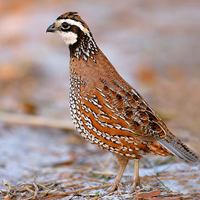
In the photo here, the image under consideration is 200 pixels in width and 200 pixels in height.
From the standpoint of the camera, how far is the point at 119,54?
557 inches

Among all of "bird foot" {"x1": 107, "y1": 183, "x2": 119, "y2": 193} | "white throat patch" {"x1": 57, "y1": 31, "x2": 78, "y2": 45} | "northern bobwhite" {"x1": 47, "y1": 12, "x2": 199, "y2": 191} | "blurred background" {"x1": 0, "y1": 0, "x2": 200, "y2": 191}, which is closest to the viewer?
"northern bobwhite" {"x1": 47, "y1": 12, "x2": 199, "y2": 191}

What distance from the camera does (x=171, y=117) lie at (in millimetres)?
8914

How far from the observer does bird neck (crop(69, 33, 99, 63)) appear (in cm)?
516

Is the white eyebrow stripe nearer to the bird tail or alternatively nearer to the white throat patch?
the white throat patch

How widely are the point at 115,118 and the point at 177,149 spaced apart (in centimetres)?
74

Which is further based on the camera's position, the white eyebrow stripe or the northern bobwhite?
the white eyebrow stripe

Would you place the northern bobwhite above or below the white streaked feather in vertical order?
above

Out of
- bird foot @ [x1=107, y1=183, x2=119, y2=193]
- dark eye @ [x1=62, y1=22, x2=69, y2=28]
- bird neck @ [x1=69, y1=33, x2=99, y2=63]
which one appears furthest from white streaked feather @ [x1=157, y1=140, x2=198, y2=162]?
dark eye @ [x1=62, y1=22, x2=69, y2=28]

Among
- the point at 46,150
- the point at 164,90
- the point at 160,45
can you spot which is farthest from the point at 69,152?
the point at 160,45

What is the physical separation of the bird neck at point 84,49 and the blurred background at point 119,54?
249cm

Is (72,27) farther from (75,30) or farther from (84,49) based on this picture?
(84,49)

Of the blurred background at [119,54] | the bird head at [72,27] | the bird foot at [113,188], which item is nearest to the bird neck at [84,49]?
the bird head at [72,27]

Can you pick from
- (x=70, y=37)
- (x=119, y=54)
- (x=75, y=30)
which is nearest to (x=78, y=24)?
(x=75, y=30)

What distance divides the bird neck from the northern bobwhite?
0.10 m
